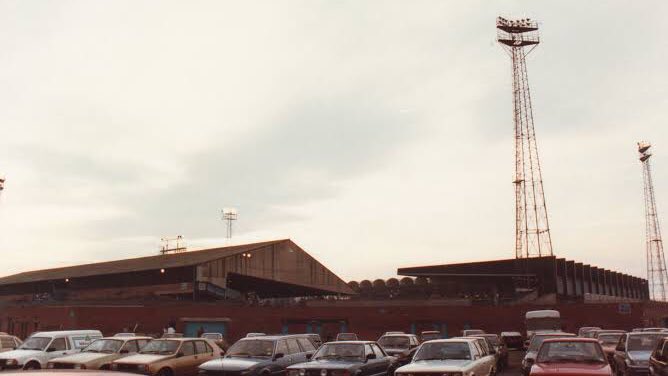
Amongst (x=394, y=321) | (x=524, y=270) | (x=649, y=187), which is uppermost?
(x=649, y=187)

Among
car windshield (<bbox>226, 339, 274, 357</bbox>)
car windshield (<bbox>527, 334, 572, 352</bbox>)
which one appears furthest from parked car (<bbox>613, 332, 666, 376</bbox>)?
car windshield (<bbox>226, 339, 274, 357</bbox>)

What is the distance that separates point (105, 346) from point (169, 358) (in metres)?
3.35

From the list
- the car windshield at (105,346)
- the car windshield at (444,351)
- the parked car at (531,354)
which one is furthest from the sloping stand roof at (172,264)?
the car windshield at (444,351)

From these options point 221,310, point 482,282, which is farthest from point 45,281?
point 482,282

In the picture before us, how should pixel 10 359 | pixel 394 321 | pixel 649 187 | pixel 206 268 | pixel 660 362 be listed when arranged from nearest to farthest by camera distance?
pixel 660 362 < pixel 10 359 < pixel 394 321 < pixel 206 268 < pixel 649 187

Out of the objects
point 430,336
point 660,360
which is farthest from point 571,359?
point 430,336

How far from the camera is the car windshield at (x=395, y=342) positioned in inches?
924

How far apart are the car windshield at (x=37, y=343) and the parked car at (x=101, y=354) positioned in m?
2.11

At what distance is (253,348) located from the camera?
1636 cm

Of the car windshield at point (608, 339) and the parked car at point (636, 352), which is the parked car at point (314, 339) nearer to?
the parked car at point (636, 352)

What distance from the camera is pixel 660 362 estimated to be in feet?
43.3

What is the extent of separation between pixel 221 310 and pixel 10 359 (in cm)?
3157

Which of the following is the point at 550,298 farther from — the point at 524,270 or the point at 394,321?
the point at 394,321

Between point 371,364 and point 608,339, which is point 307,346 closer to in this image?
point 371,364
